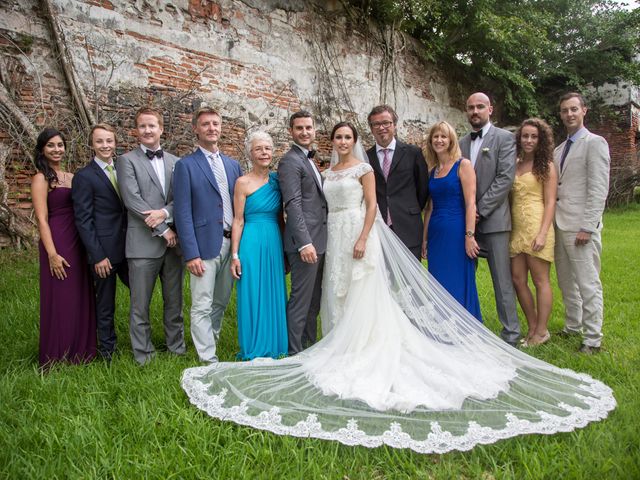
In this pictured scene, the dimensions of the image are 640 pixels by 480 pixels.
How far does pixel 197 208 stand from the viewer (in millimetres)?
3758

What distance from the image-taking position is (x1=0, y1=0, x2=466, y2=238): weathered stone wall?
660cm

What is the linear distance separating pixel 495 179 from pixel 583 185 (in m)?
0.72

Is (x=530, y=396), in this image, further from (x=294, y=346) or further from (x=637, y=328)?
(x=637, y=328)

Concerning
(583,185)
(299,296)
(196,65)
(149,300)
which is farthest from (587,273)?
(196,65)

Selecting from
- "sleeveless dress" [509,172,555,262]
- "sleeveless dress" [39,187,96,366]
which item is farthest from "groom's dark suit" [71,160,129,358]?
"sleeveless dress" [509,172,555,262]

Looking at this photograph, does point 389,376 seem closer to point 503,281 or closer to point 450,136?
point 503,281

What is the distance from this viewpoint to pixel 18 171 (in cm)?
659

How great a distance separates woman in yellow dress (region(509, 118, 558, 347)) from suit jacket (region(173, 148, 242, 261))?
2529 millimetres

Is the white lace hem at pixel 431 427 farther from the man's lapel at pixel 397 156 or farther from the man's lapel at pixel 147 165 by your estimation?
the man's lapel at pixel 397 156

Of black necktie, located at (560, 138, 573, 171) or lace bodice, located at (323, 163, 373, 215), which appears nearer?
lace bodice, located at (323, 163, 373, 215)

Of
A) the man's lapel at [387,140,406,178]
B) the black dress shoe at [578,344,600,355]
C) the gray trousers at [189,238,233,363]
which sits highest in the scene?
the man's lapel at [387,140,406,178]

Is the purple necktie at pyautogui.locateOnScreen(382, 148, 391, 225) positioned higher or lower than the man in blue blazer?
higher

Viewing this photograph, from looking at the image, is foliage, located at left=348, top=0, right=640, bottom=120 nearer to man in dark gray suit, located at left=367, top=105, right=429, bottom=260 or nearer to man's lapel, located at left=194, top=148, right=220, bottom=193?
man in dark gray suit, located at left=367, top=105, right=429, bottom=260

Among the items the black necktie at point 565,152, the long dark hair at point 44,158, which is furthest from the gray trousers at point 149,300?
the black necktie at point 565,152
